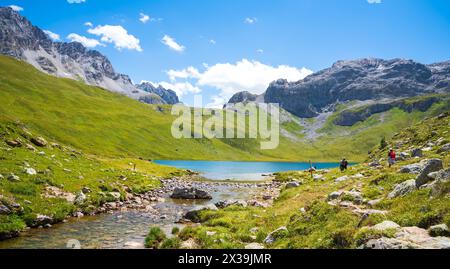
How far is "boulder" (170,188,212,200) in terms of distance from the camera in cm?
5316

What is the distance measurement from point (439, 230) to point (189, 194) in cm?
4398

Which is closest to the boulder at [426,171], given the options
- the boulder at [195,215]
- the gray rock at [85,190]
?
the boulder at [195,215]

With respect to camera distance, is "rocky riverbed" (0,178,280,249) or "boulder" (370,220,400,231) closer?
"boulder" (370,220,400,231)

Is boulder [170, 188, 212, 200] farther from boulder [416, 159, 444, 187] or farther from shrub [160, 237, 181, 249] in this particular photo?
boulder [416, 159, 444, 187]

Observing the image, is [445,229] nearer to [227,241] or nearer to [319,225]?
[319,225]

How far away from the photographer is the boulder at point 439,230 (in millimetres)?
12242

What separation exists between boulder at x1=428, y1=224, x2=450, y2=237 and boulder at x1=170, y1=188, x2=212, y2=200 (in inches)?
1707

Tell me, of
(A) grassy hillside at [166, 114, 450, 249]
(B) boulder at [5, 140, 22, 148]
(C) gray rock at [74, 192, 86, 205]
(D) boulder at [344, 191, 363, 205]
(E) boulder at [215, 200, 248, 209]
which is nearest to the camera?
(A) grassy hillside at [166, 114, 450, 249]

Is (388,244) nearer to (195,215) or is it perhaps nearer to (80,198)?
(195,215)

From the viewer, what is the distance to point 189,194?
53.4m

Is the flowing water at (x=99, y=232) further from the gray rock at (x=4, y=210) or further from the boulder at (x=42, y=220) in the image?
the gray rock at (x=4, y=210)

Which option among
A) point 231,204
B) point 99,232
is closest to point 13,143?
point 99,232

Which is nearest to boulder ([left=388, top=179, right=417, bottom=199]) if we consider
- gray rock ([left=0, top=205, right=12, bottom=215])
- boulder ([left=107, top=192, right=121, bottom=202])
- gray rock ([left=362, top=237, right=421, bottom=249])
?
gray rock ([left=362, top=237, right=421, bottom=249])
